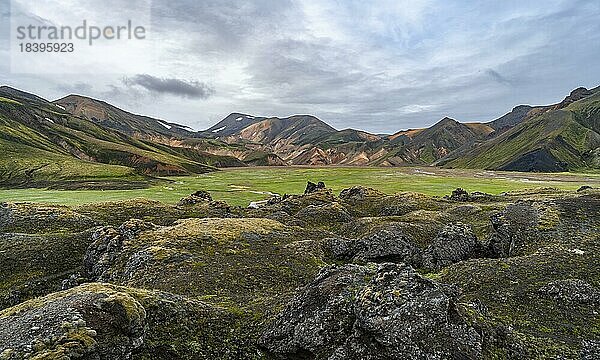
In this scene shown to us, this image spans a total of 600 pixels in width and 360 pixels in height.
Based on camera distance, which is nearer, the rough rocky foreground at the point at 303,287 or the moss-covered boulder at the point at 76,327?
the moss-covered boulder at the point at 76,327

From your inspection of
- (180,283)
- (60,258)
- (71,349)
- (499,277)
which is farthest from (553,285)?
(60,258)

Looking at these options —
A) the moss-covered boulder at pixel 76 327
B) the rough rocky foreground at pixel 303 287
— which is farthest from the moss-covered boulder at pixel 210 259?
the moss-covered boulder at pixel 76 327

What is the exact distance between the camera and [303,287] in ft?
76.3

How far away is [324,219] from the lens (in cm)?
4925

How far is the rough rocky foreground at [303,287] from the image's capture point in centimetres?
1495

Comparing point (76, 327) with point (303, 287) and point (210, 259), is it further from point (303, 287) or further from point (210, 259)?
point (210, 259)

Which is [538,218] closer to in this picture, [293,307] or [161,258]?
[293,307]

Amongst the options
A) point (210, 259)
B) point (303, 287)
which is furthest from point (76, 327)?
point (210, 259)

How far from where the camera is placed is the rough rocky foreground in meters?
15.0

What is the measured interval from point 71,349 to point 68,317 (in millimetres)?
1780

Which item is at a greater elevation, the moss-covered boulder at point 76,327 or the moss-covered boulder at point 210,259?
the moss-covered boulder at point 76,327

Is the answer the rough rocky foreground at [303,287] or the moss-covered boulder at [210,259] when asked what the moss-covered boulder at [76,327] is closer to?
the rough rocky foreground at [303,287]

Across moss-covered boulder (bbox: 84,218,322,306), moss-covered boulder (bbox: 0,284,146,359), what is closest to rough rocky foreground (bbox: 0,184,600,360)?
moss-covered boulder (bbox: 0,284,146,359)

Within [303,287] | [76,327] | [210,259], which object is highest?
[76,327]
